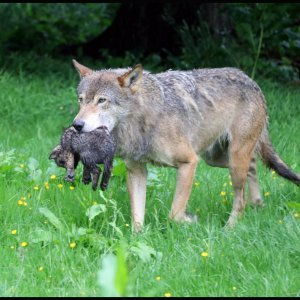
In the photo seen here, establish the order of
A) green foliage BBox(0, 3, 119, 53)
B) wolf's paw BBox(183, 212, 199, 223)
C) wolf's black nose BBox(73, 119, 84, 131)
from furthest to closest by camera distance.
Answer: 1. green foliage BBox(0, 3, 119, 53)
2. wolf's paw BBox(183, 212, 199, 223)
3. wolf's black nose BBox(73, 119, 84, 131)

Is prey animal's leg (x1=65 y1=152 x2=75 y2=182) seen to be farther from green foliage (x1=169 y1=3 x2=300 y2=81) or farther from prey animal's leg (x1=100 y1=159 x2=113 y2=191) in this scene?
green foliage (x1=169 y1=3 x2=300 y2=81)

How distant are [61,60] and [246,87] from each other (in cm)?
772

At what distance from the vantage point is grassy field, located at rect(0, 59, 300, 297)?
4.54 meters

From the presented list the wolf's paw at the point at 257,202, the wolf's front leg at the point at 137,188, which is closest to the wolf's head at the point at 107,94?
the wolf's front leg at the point at 137,188

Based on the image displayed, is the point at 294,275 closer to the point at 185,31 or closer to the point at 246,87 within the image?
the point at 246,87

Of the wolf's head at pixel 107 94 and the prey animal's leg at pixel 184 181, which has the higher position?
the wolf's head at pixel 107 94

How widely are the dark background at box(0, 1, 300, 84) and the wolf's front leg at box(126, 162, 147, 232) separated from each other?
5315 millimetres

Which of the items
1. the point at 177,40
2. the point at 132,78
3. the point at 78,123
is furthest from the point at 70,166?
the point at 177,40

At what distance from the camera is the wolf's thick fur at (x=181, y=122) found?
591 cm

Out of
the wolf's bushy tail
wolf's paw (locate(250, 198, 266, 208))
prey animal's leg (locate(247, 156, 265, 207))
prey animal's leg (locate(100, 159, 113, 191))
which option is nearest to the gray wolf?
prey animal's leg (locate(100, 159, 113, 191))

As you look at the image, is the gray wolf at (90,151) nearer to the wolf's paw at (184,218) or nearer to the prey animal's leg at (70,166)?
the prey animal's leg at (70,166)

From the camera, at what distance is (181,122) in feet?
20.6

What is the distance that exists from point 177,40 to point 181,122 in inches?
300

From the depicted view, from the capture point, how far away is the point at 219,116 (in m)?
6.73
